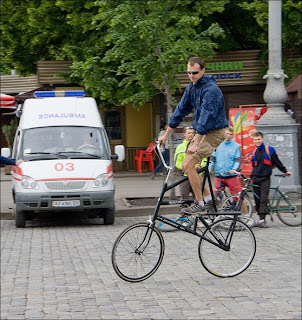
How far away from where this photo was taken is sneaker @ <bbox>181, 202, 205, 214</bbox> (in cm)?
433

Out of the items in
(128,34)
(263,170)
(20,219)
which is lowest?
(20,219)

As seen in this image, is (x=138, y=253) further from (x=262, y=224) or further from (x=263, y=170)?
(x=262, y=224)

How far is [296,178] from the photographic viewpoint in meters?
24.9

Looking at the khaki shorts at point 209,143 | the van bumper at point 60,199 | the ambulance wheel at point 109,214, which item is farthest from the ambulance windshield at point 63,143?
the khaki shorts at point 209,143

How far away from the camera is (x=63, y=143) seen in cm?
1639

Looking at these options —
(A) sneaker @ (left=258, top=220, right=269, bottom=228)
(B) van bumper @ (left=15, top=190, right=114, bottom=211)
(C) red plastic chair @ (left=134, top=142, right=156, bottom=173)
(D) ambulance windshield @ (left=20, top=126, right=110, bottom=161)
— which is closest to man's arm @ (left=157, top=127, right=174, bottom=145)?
(D) ambulance windshield @ (left=20, top=126, right=110, bottom=161)

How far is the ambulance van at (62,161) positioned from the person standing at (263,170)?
3.01 metres

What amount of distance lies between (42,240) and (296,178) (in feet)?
23.3

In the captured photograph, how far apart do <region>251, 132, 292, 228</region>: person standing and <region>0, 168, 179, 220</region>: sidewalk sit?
1.83m

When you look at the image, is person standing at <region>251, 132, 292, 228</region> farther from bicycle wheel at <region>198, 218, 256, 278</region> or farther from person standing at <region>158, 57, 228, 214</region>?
person standing at <region>158, 57, 228, 214</region>

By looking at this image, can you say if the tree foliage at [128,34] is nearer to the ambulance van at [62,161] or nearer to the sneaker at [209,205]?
the ambulance van at [62,161]

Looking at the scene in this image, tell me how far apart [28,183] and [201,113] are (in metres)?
15.7

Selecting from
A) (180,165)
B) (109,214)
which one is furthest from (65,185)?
(180,165)

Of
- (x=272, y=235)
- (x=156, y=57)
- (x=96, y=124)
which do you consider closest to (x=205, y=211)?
(x=156, y=57)
